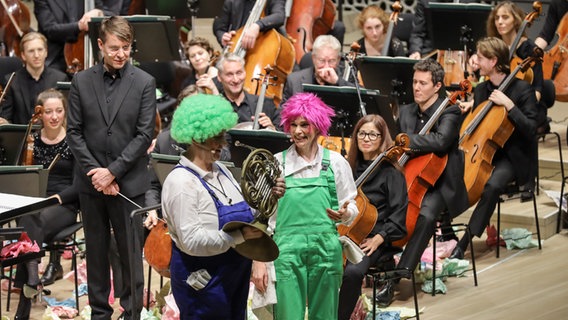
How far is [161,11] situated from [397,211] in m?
3.19

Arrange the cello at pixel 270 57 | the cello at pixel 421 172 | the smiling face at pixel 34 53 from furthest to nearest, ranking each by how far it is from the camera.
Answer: the cello at pixel 270 57
the smiling face at pixel 34 53
the cello at pixel 421 172

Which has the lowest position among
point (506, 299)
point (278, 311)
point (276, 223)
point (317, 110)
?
point (506, 299)

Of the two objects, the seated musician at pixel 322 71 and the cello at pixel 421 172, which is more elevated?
the seated musician at pixel 322 71

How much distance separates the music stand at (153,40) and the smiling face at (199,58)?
0.28 metres

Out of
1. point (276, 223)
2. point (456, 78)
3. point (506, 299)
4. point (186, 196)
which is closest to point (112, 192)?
point (276, 223)

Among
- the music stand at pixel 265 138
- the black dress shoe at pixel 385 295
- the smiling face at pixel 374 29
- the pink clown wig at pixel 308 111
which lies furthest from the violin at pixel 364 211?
the smiling face at pixel 374 29

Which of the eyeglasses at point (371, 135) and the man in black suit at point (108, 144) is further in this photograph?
the eyeglasses at point (371, 135)

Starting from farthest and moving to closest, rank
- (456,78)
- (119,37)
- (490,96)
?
1. (456,78)
2. (490,96)
3. (119,37)

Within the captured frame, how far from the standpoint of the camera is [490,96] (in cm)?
637

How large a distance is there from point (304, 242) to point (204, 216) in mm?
800

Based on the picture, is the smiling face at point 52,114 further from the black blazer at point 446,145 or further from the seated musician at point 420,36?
the seated musician at point 420,36

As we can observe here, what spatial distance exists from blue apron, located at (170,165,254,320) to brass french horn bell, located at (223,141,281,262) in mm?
118

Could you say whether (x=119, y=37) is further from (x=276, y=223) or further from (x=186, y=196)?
(x=186, y=196)

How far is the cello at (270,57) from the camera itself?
736 cm
